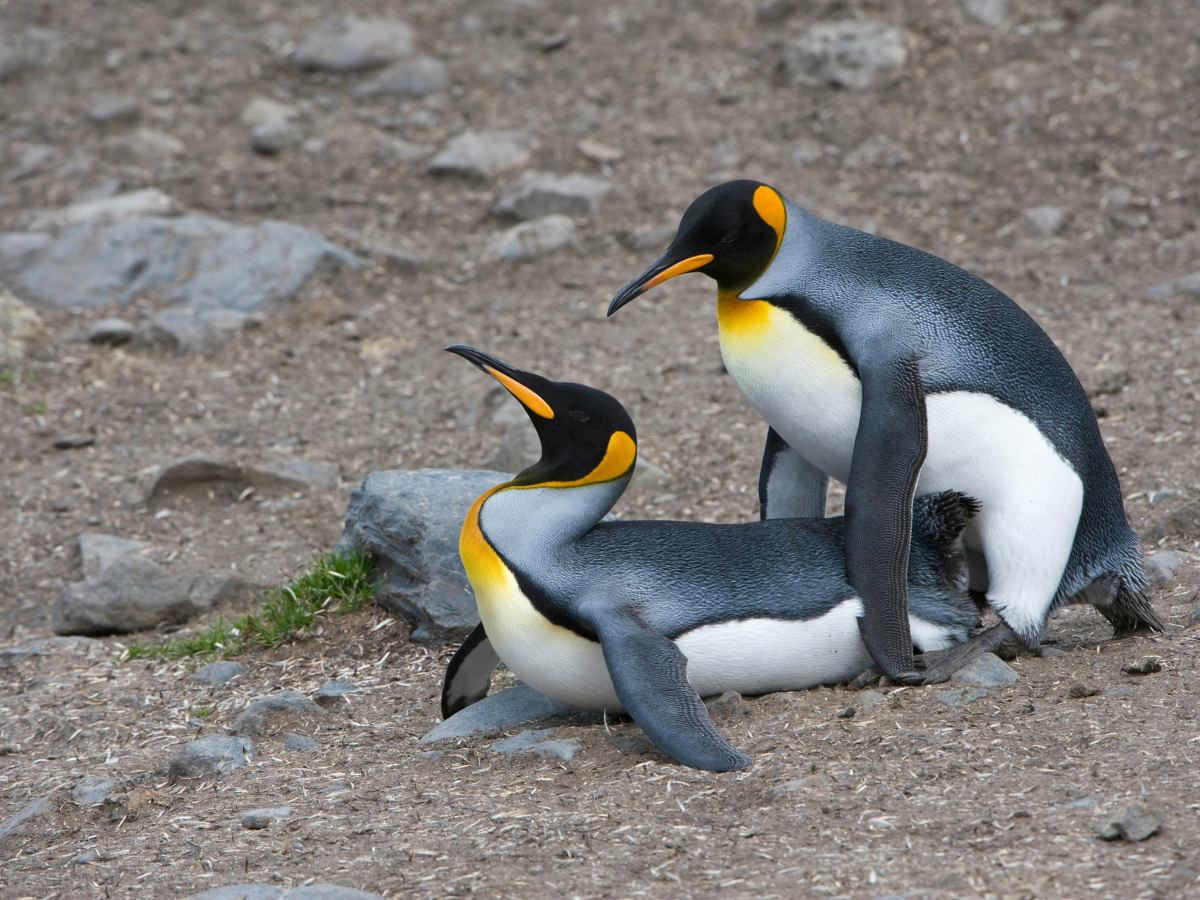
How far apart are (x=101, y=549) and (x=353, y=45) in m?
5.44

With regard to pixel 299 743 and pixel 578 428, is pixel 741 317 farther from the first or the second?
pixel 299 743

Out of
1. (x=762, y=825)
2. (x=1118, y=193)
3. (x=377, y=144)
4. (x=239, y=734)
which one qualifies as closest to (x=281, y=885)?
(x=762, y=825)

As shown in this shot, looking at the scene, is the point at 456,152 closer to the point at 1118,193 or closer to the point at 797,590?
the point at 1118,193

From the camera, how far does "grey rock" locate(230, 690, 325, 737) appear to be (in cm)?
414

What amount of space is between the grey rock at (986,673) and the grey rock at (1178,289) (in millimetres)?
3909

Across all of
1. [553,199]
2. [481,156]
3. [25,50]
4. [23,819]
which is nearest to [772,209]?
[23,819]

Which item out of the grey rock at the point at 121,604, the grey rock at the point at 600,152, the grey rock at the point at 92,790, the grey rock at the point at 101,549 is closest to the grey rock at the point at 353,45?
the grey rock at the point at 600,152

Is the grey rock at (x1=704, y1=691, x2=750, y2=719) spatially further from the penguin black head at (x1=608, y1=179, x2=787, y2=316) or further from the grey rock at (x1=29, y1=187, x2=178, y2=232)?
the grey rock at (x1=29, y1=187, x2=178, y2=232)

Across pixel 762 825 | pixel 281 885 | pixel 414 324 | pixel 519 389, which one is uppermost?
pixel 519 389

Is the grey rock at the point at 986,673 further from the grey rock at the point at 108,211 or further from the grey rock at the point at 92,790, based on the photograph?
the grey rock at the point at 108,211

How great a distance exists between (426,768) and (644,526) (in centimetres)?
79

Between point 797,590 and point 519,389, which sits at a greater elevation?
point 519,389

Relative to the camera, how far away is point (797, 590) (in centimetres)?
367

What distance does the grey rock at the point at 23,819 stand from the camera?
3.65m
